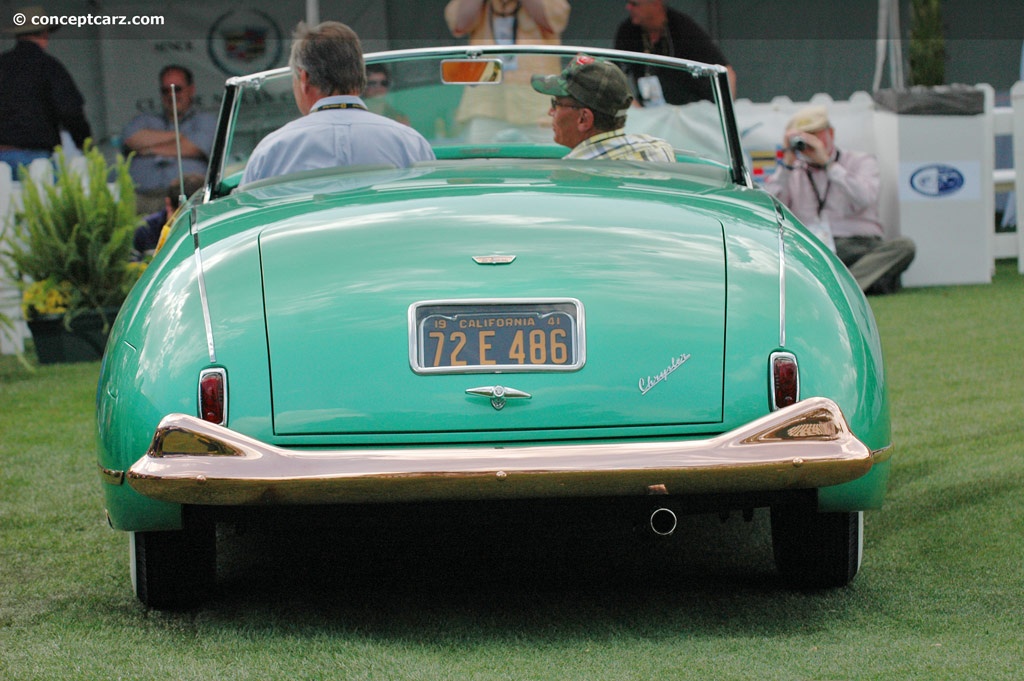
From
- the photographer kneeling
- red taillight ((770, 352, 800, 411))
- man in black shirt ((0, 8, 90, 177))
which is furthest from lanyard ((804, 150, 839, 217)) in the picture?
red taillight ((770, 352, 800, 411))

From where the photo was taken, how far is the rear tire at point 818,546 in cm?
291

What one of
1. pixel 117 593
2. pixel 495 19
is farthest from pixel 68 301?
pixel 117 593

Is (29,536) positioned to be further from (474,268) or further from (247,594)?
(474,268)

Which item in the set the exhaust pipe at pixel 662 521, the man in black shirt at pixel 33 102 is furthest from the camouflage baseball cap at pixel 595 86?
the man in black shirt at pixel 33 102

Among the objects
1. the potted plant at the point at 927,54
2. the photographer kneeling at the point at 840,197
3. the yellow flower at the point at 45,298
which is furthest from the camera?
the potted plant at the point at 927,54

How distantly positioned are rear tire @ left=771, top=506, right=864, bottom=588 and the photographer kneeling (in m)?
6.63

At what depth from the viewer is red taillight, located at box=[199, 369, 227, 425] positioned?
8.41 ft

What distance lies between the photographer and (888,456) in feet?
9.08

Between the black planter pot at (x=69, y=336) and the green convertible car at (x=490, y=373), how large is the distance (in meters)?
5.11

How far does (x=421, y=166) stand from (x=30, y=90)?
25.6 ft

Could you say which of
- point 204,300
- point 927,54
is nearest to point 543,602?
point 204,300

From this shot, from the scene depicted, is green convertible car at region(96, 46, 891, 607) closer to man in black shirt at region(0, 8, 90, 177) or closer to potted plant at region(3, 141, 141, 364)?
potted plant at region(3, 141, 141, 364)

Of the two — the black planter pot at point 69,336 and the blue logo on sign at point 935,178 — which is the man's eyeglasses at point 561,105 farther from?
the blue logo on sign at point 935,178

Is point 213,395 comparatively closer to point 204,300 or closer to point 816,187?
point 204,300
